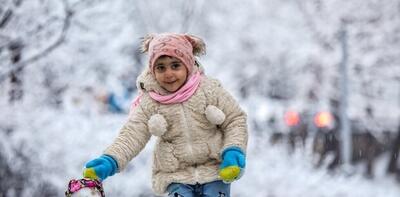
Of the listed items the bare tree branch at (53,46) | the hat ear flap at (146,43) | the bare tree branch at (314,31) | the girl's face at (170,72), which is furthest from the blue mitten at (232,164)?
the bare tree branch at (314,31)

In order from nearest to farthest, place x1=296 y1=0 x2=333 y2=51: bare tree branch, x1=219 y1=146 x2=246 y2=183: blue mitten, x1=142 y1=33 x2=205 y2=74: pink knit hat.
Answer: x1=219 y1=146 x2=246 y2=183: blue mitten < x1=142 y1=33 x2=205 y2=74: pink knit hat < x1=296 y1=0 x2=333 y2=51: bare tree branch

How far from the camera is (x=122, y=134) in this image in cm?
422

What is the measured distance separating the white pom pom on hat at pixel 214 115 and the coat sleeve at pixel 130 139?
1.06 ft

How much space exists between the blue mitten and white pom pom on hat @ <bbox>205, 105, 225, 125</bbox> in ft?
0.51

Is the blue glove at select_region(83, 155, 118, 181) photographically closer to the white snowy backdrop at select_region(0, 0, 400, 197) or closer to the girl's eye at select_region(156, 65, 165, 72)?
the girl's eye at select_region(156, 65, 165, 72)

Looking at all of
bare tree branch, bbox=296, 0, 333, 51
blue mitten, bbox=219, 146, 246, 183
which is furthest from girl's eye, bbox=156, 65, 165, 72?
bare tree branch, bbox=296, 0, 333, 51

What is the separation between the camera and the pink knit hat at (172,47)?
13.6 feet

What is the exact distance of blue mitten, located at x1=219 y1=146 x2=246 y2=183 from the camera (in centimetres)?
401

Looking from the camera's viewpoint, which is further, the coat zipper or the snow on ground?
the snow on ground

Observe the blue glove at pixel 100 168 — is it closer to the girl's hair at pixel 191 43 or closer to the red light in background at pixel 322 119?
the girl's hair at pixel 191 43

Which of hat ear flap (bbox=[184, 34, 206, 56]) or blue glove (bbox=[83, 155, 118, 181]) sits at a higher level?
hat ear flap (bbox=[184, 34, 206, 56])

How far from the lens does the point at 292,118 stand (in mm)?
16375

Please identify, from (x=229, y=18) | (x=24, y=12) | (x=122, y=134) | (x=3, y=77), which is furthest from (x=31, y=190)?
(x=229, y=18)

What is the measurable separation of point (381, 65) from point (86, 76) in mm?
5503
